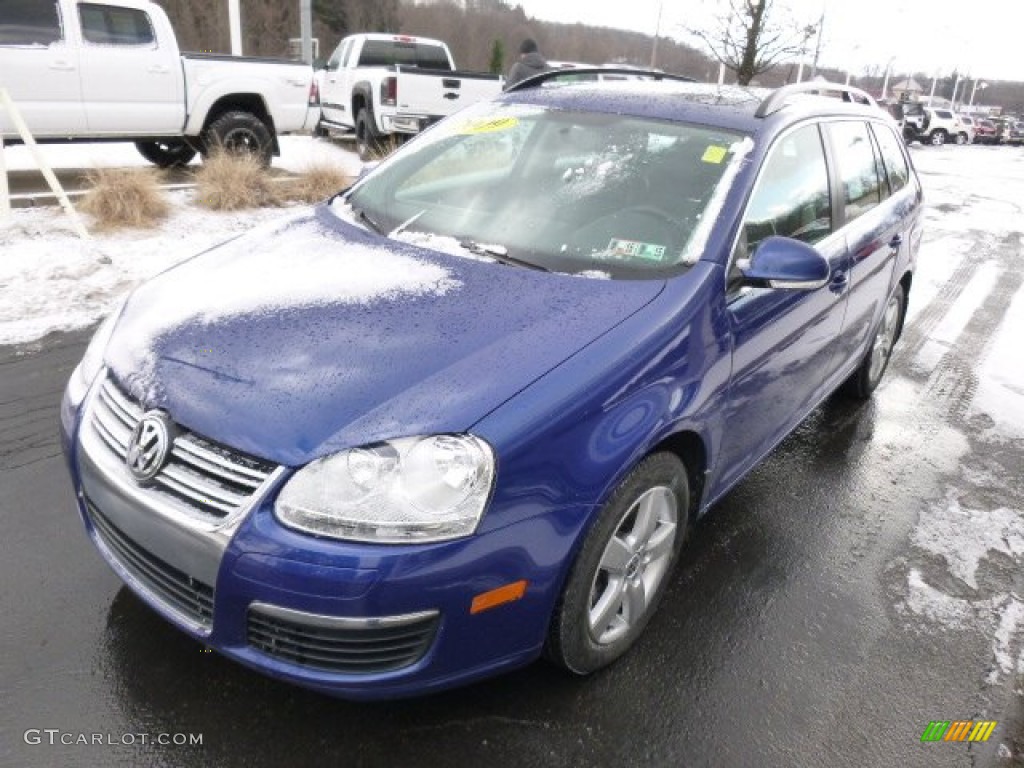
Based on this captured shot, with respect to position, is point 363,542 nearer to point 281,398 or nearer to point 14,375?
point 281,398

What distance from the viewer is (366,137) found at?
13.5m

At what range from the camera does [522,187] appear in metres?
3.17

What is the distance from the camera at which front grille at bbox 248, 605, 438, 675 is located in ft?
6.31

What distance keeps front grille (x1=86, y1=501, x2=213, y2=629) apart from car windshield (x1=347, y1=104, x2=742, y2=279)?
1.43 metres

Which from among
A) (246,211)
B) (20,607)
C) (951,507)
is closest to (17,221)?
(246,211)

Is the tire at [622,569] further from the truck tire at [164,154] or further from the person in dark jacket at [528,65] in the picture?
the truck tire at [164,154]

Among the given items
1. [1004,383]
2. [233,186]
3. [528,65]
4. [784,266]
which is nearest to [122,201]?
[233,186]

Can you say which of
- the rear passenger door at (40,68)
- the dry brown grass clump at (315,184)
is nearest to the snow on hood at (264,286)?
the dry brown grass clump at (315,184)

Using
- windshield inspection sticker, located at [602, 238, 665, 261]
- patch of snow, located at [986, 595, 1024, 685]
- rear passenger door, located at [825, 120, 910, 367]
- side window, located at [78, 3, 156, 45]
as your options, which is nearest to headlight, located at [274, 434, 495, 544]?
windshield inspection sticker, located at [602, 238, 665, 261]

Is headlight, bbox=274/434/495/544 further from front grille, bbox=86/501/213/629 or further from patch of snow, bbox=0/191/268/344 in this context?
patch of snow, bbox=0/191/268/344

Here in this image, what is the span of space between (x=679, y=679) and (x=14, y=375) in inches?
151

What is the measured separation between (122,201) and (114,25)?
9.13ft

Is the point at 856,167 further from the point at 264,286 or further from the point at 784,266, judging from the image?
the point at 264,286

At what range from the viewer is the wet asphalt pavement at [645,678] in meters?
2.21
